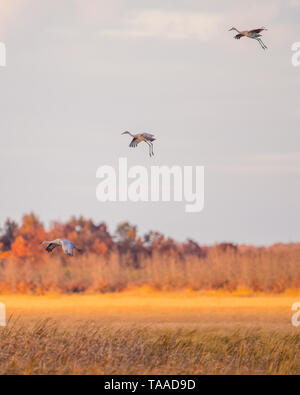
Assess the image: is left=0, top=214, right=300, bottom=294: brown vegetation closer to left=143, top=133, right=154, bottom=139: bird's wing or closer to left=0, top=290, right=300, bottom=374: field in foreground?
left=0, top=290, right=300, bottom=374: field in foreground

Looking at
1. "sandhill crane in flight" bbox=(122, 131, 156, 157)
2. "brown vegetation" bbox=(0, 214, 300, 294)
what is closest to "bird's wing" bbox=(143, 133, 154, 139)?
"sandhill crane in flight" bbox=(122, 131, 156, 157)

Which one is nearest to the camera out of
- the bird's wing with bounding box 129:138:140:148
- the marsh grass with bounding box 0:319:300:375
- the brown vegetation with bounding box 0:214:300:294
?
the marsh grass with bounding box 0:319:300:375

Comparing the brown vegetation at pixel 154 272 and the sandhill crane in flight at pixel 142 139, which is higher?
the sandhill crane in flight at pixel 142 139

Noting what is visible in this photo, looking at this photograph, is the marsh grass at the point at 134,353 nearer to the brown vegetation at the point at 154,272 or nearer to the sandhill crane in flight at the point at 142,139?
the sandhill crane in flight at the point at 142,139

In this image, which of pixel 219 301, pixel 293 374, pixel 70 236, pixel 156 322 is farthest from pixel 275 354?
pixel 70 236

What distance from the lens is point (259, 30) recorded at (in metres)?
20.2

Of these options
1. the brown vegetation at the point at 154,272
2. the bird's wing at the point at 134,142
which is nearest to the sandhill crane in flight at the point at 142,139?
the bird's wing at the point at 134,142

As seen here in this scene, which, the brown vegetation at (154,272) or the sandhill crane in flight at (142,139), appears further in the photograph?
the brown vegetation at (154,272)

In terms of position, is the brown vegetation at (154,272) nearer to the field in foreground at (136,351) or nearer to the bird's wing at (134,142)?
the field in foreground at (136,351)

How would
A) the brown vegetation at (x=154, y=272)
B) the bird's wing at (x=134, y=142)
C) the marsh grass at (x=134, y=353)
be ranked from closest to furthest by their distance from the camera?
the marsh grass at (x=134, y=353) < the bird's wing at (x=134, y=142) < the brown vegetation at (x=154, y=272)

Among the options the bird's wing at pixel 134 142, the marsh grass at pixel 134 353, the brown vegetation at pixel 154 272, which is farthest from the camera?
the brown vegetation at pixel 154 272

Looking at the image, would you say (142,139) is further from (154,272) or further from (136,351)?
(154,272)

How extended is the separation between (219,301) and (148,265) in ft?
14.5

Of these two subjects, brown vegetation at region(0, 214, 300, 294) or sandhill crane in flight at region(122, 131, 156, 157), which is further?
brown vegetation at region(0, 214, 300, 294)
